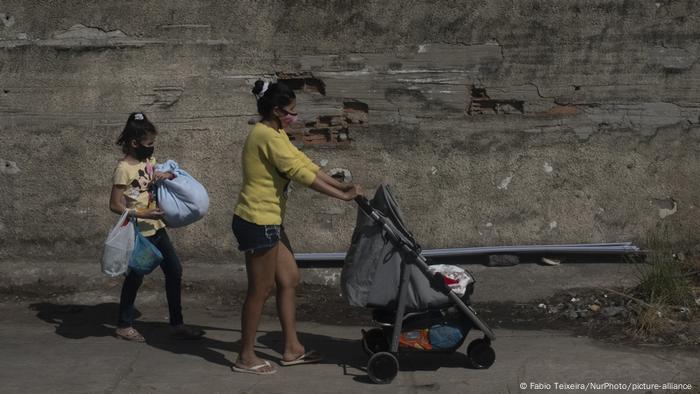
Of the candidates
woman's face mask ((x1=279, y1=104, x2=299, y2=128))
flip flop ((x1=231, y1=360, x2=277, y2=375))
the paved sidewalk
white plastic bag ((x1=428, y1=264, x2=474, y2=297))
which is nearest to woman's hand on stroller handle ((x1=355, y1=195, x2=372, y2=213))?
white plastic bag ((x1=428, y1=264, x2=474, y2=297))

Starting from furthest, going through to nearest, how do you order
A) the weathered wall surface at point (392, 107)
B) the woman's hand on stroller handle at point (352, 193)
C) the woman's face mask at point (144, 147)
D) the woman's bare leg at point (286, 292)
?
the weathered wall surface at point (392, 107)
the woman's face mask at point (144, 147)
the woman's bare leg at point (286, 292)
the woman's hand on stroller handle at point (352, 193)

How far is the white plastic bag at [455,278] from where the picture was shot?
17.0ft

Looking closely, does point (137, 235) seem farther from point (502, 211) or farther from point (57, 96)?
point (502, 211)

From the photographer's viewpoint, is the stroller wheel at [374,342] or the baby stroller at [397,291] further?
the stroller wheel at [374,342]

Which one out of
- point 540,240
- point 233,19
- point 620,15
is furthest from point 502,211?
point 233,19

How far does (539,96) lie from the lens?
22.8 feet

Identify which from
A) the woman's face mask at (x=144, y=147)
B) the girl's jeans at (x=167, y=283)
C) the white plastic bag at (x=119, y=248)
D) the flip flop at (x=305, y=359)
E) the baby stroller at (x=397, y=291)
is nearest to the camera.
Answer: the baby stroller at (x=397, y=291)

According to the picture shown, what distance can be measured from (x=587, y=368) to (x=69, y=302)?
381cm

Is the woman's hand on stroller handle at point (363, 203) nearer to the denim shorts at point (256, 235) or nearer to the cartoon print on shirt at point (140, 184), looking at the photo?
the denim shorts at point (256, 235)

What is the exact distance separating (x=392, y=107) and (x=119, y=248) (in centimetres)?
245

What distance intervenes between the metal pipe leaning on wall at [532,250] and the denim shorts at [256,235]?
189cm

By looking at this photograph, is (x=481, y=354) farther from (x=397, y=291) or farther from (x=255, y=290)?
(x=255, y=290)

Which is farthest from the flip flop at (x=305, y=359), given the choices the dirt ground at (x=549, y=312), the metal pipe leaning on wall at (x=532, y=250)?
the metal pipe leaning on wall at (x=532, y=250)

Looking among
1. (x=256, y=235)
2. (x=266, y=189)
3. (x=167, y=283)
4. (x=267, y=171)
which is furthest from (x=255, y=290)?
(x=167, y=283)
